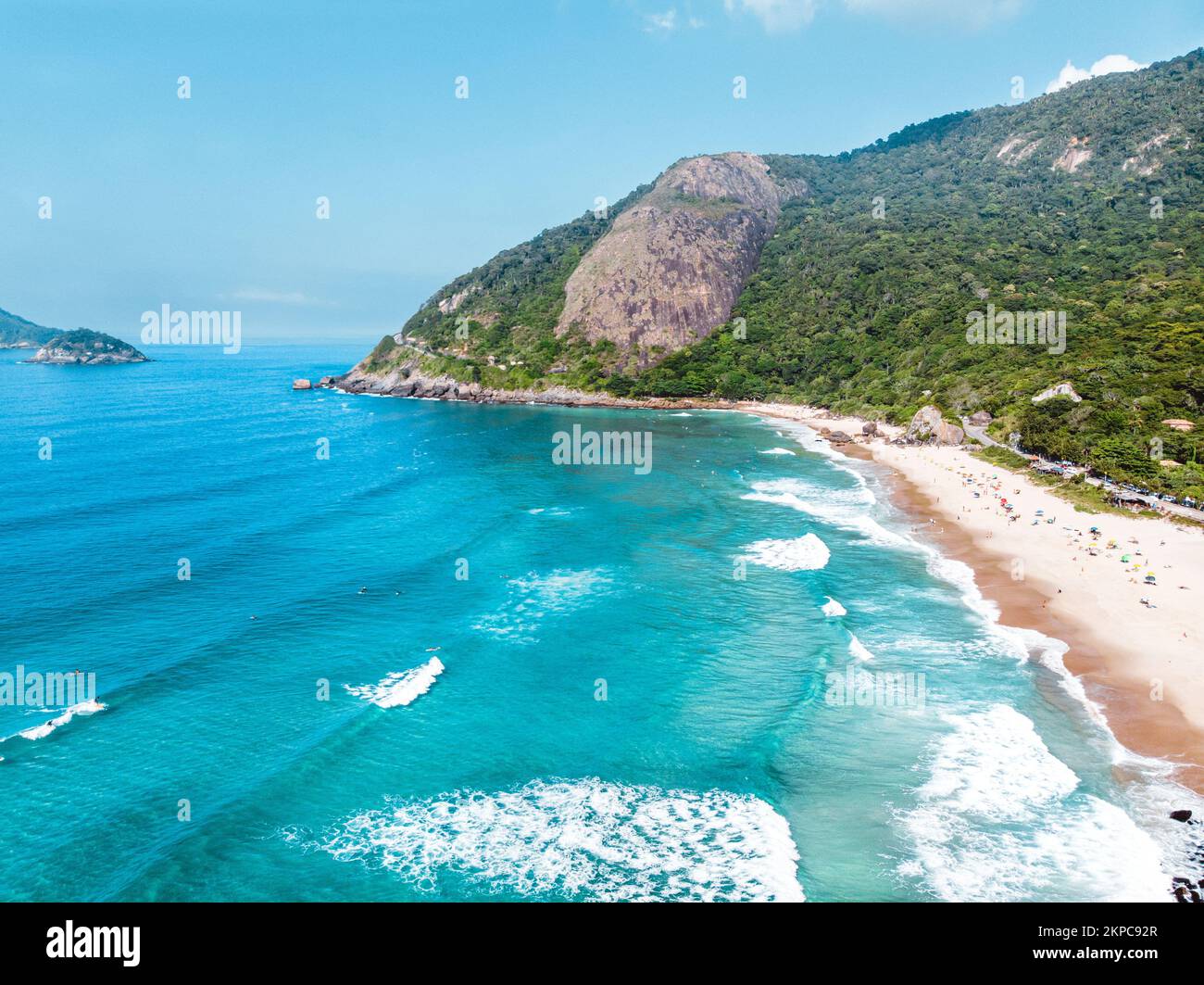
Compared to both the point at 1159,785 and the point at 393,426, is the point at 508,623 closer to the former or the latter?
the point at 1159,785

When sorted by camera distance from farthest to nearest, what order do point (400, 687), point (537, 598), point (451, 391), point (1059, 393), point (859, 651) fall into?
point (451, 391), point (1059, 393), point (537, 598), point (859, 651), point (400, 687)

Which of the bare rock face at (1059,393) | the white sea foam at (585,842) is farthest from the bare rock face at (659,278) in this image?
the white sea foam at (585,842)

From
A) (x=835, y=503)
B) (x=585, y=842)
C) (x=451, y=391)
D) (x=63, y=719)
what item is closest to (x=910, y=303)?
(x=835, y=503)

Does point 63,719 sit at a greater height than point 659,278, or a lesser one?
lesser

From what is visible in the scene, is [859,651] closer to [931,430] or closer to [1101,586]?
[1101,586]

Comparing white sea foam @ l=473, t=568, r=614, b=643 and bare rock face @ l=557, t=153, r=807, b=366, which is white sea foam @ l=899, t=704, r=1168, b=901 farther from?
bare rock face @ l=557, t=153, r=807, b=366

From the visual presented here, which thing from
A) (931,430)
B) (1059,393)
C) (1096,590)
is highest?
(1059,393)

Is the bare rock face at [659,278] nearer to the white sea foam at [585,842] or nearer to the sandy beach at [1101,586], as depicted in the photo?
the sandy beach at [1101,586]
